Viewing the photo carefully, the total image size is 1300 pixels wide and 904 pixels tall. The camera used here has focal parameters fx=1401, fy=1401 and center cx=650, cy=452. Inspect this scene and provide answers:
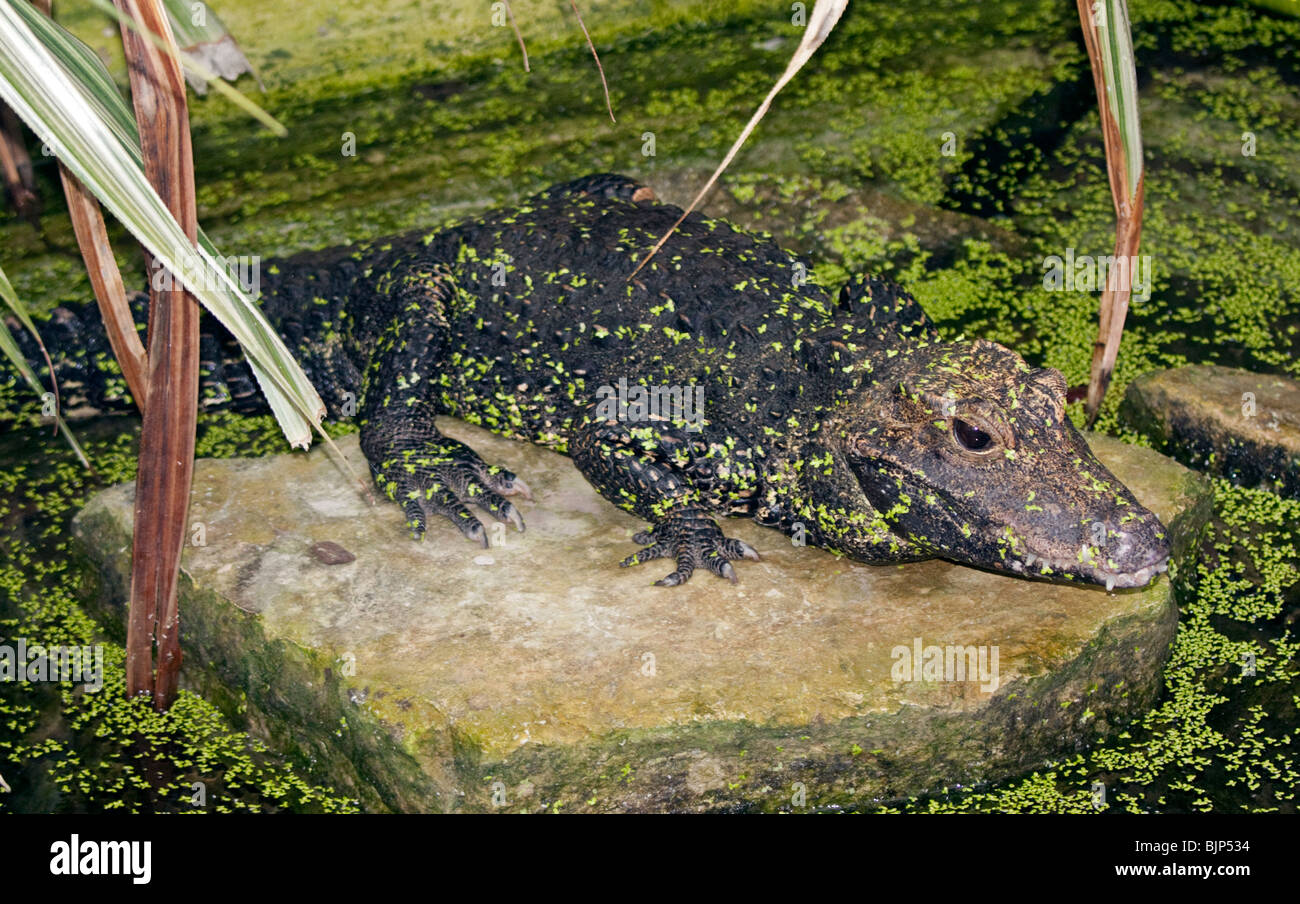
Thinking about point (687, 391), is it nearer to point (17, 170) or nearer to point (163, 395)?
point (163, 395)

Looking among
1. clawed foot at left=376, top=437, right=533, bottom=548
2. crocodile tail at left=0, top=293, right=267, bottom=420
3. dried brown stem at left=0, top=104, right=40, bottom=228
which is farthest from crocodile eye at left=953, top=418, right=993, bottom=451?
dried brown stem at left=0, top=104, right=40, bottom=228

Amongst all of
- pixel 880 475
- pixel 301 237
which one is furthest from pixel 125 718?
pixel 301 237

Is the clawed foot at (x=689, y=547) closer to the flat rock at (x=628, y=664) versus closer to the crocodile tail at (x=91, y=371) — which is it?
the flat rock at (x=628, y=664)

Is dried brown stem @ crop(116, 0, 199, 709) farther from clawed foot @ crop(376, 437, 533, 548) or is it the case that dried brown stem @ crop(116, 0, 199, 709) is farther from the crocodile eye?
the crocodile eye

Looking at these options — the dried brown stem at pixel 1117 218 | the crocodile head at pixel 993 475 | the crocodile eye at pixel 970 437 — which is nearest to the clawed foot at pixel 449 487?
the crocodile head at pixel 993 475

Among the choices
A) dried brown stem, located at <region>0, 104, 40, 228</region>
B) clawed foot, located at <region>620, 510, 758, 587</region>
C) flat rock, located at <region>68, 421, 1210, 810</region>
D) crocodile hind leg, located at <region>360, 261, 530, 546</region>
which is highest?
dried brown stem, located at <region>0, 104, 40, 228</region>

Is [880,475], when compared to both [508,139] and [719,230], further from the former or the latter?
[508,139]
